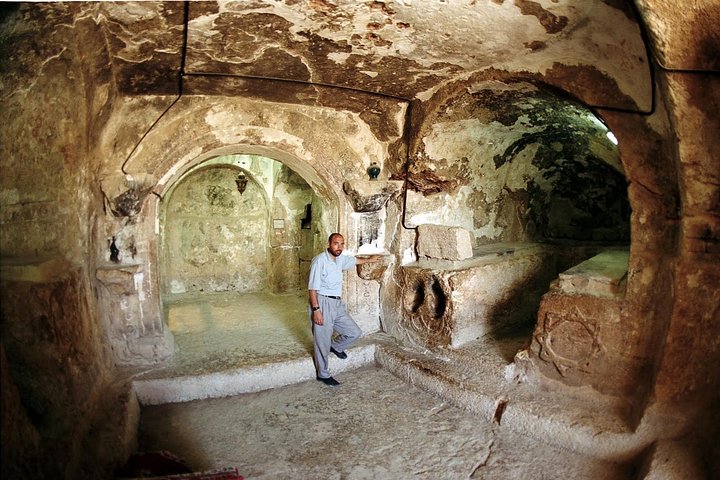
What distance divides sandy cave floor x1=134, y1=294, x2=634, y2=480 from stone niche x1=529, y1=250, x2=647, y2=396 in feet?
2.12

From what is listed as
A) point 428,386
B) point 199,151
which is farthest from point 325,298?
point 199,151

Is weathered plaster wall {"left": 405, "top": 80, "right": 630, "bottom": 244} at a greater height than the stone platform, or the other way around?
weathered plaster wall {"left": 405, "top": 80, "right": 630, "bottom": 244}

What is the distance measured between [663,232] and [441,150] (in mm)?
2363

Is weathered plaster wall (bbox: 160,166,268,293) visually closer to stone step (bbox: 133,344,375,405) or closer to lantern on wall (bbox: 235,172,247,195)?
lantern on wall (bbox: 235,172,247,195)

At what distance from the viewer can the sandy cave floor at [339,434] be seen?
124 inches

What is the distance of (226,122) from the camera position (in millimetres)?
4504

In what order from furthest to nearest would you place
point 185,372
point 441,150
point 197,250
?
1. point 197,250
2. point 441,150
3. point 185,372

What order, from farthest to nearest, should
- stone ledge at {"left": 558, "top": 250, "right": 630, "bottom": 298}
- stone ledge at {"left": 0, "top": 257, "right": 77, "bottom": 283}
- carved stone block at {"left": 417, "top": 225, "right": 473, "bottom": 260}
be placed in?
carved stone block at {"left": 417, "top": 225, "right": 473, "bottom": 260} < stone ledge at {"left": 558, "top": 250, "right": 630, "bottom": 298} < stone ledge at {"left": 0, "top": 257, "right": 77, "bottom": 283}

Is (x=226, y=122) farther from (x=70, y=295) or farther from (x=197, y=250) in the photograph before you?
(x=197, y=250)

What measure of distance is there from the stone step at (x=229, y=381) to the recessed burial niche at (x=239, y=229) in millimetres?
3329

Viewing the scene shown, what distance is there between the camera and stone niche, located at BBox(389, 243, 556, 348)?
4.59 meters

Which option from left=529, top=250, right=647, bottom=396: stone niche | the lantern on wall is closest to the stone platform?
left=529, top=250, right=647, bottom=396: stone niche

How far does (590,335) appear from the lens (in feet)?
11.7

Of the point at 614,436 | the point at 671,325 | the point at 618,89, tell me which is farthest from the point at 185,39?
the point at 614,436
